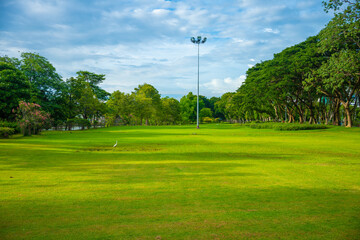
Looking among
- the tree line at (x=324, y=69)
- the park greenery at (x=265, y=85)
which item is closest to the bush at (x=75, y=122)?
the park greenery at (x=265, y=85)

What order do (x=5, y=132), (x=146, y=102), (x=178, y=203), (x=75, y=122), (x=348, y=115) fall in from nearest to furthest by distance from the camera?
(x=178, y=203) → (x=5, y=132) → (x=348, y=115) → (x=75, y=122) → (x=146, y=102)

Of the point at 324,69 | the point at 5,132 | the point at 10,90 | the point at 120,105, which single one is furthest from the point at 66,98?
the point at 324,69

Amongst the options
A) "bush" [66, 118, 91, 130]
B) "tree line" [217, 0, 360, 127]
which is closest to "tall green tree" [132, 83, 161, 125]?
"bush" [66, 118, 91, 130]

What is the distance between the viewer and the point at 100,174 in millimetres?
8625

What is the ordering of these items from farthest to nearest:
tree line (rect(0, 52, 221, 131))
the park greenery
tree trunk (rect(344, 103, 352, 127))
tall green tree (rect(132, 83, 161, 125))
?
tall green tree (rect(132, 83, 161, 125)), tree trunk (rect(344, 103, 352, 127)), tree line (rect(0, 52, 221, 131)), the park greenery

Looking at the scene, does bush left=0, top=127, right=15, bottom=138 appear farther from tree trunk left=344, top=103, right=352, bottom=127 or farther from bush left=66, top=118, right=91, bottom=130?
tree trunk left=344, top=103, right=352, bottom=127

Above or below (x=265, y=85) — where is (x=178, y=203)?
below

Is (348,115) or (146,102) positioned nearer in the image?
(348,115)

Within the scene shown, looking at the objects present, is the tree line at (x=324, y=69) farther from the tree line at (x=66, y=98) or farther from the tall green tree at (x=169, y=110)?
the tall green tree at (x=169, y=110)

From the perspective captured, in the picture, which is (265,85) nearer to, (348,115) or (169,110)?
(348,115)

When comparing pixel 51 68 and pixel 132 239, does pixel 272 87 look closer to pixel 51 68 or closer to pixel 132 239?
pixel 51 68

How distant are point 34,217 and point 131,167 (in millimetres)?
5286

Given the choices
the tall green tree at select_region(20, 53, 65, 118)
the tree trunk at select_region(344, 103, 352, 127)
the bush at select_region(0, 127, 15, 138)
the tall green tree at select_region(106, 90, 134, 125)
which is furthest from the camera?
the tall green tree at select_region(106, 90, 134, 125)

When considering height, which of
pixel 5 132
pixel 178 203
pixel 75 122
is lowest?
pixel 178 203
